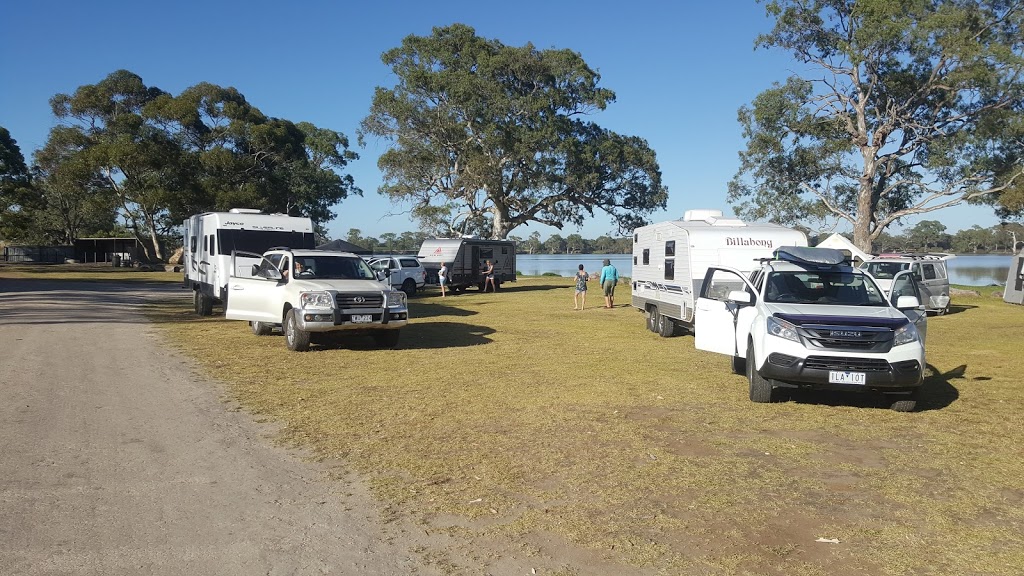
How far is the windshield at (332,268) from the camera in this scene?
13.7 meters

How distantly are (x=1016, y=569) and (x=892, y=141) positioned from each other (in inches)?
1458

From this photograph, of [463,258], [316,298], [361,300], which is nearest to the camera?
[316,298]

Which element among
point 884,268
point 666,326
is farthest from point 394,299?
point 884,268

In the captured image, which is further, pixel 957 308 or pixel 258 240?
pixel 957 308

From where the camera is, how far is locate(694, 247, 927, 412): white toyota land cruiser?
8.03m

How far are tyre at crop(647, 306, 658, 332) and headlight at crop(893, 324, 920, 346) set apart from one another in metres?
8.51

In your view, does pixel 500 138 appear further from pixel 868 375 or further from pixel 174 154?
pixel 868 375

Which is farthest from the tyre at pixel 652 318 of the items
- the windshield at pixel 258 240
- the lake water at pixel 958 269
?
the windshield at pixel 258 240

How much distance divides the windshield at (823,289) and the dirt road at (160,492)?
5.99 meters

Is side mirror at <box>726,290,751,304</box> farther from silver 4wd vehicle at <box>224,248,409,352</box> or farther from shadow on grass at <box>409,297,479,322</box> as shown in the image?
shadow on grass at <box>409,297,479,322</box>

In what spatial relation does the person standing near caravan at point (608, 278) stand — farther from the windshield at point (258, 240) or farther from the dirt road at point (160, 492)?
the dirt road at point (160, 492)

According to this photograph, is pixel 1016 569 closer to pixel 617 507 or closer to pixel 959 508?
pixel 959 508

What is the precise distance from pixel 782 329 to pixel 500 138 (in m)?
33.9

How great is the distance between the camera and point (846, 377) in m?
8.01
